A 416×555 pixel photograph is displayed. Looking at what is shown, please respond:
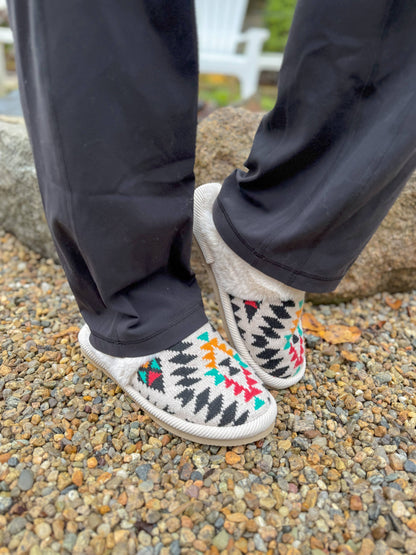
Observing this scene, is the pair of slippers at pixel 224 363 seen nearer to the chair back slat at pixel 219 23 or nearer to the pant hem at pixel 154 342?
the pant hem at pixel 154 342

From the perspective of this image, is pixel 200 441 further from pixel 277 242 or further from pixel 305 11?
pixel 305 11

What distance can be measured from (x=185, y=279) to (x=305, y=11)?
19.1 inches

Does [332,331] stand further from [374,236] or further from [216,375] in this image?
[216,375]

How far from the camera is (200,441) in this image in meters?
0.86

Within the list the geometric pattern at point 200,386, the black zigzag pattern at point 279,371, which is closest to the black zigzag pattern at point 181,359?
the geometric pattern at point 200,386

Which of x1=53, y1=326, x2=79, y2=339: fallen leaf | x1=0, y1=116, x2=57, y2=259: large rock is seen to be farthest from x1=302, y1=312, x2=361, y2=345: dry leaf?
x1=0, y1=116, x2=57, y2=259: large rock

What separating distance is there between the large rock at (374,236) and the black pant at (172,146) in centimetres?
49

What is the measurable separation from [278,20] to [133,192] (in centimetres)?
581

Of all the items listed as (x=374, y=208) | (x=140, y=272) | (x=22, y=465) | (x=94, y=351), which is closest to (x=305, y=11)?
(x=374, y=208)

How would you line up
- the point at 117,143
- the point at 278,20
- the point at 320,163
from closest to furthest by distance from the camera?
the point at 117,143
the point at 320,163
the point at 278,20

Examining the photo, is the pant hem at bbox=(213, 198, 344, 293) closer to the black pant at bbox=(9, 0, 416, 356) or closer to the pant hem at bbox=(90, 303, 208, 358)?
the black pant at bbox=(9, 0, 416, 356)

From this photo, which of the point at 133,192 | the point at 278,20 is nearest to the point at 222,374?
the point at 133,192

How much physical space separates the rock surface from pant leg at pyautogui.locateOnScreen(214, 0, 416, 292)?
51 centimetres

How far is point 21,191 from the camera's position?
1535 mm
